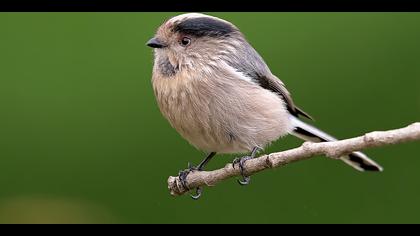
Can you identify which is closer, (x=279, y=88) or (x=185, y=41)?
(x=185, y=41)

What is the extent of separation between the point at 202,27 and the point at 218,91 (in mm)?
288

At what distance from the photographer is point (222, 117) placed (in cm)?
248

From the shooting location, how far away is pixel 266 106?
105 inches

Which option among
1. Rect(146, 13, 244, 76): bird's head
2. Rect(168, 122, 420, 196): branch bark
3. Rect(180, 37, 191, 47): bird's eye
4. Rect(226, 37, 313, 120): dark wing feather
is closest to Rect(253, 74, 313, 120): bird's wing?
Rect(226, 37, 313, 120): dark wing feather

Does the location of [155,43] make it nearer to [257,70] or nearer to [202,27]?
[202,27]

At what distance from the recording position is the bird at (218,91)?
8.16ft

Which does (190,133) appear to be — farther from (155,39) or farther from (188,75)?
(155,39)

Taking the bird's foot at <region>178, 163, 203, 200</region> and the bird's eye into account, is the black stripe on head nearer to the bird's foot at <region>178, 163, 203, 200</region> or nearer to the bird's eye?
the bird's eye

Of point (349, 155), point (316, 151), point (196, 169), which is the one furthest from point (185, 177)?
point (316, 151)

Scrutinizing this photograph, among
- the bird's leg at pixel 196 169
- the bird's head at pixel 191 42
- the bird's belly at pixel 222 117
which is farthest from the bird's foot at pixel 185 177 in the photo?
the bird's head at pixel 191 42

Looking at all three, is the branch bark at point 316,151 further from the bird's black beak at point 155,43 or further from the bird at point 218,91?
the bird's black beak at point 155,43

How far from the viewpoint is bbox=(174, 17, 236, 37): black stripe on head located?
2605 mm

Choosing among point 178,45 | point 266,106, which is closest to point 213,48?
point 178,45

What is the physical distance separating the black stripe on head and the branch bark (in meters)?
0.59
